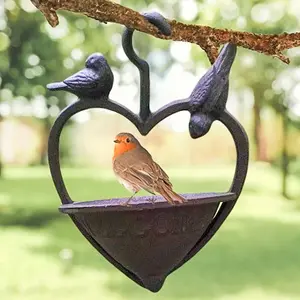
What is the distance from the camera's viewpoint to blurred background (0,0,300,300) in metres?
2.22

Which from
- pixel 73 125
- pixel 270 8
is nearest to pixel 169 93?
pixel 73 125

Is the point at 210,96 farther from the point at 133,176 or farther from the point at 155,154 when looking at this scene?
the point at 155,154

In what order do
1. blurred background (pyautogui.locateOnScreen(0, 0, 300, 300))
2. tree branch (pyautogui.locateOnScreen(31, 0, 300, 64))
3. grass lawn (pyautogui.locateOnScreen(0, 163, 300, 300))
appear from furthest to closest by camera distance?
grass lawn (pyautogui.locateOnScreen(0, 163, 300, 300)), blurred background (pyautogui.locateOnScreen(0, 0, 300, 300)), tree branch (pyautogui.locateOnScreen(31, 0, 300, 64))

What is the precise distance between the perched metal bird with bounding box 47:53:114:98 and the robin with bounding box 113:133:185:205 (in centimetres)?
6

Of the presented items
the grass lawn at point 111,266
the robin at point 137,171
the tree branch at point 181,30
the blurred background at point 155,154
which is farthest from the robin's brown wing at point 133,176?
the grass lawn at point 111,266

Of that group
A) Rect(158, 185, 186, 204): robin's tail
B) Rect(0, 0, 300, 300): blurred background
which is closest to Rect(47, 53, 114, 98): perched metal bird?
Rect(158, 185, 186, 204): robin's tail

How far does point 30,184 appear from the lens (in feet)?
7.96

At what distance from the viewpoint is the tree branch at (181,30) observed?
0.60 meters

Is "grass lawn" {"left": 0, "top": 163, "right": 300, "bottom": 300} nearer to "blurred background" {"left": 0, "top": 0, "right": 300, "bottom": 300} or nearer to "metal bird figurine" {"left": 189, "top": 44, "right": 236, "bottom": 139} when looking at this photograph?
"blurred background" {"left": 0, "top": 0, "right": 300, "bottom": 300}

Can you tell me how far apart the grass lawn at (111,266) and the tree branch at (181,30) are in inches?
59.9

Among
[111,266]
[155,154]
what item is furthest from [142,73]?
[111,266]

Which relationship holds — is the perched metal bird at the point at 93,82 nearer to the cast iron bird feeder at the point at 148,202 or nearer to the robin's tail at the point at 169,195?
the cast iron bird feeder at the point at 148,202

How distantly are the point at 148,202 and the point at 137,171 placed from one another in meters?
0.04

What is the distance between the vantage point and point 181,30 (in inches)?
26.4
